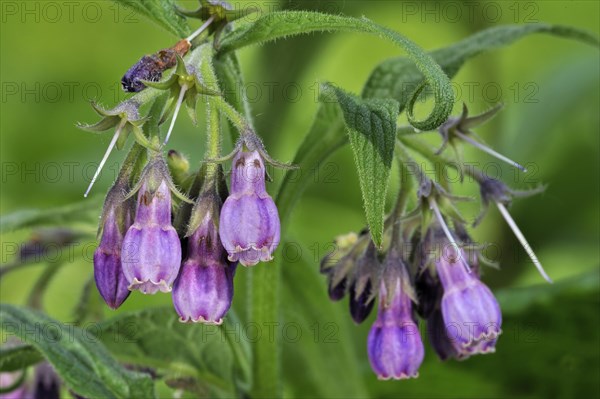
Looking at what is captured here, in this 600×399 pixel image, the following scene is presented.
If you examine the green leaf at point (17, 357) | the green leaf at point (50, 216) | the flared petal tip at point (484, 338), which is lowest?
the flared petal tip at point (484, 338)

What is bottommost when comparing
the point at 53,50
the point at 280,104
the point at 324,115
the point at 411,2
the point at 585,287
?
the point at 585,287

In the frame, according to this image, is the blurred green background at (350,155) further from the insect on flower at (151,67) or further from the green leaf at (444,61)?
the insect on flower at (151,67)

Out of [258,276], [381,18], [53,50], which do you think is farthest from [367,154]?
[53,50]

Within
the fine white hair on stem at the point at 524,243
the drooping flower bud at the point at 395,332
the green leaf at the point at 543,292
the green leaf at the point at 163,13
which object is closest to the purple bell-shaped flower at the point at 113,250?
the green leaf at the point at 163,13

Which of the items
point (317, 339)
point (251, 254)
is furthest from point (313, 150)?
point (317, 339)

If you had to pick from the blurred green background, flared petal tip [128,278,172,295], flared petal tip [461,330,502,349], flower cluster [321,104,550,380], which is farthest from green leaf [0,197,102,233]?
flared petal tip [461,330,502,349]

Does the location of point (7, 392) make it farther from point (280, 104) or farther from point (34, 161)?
point (34, 161)
